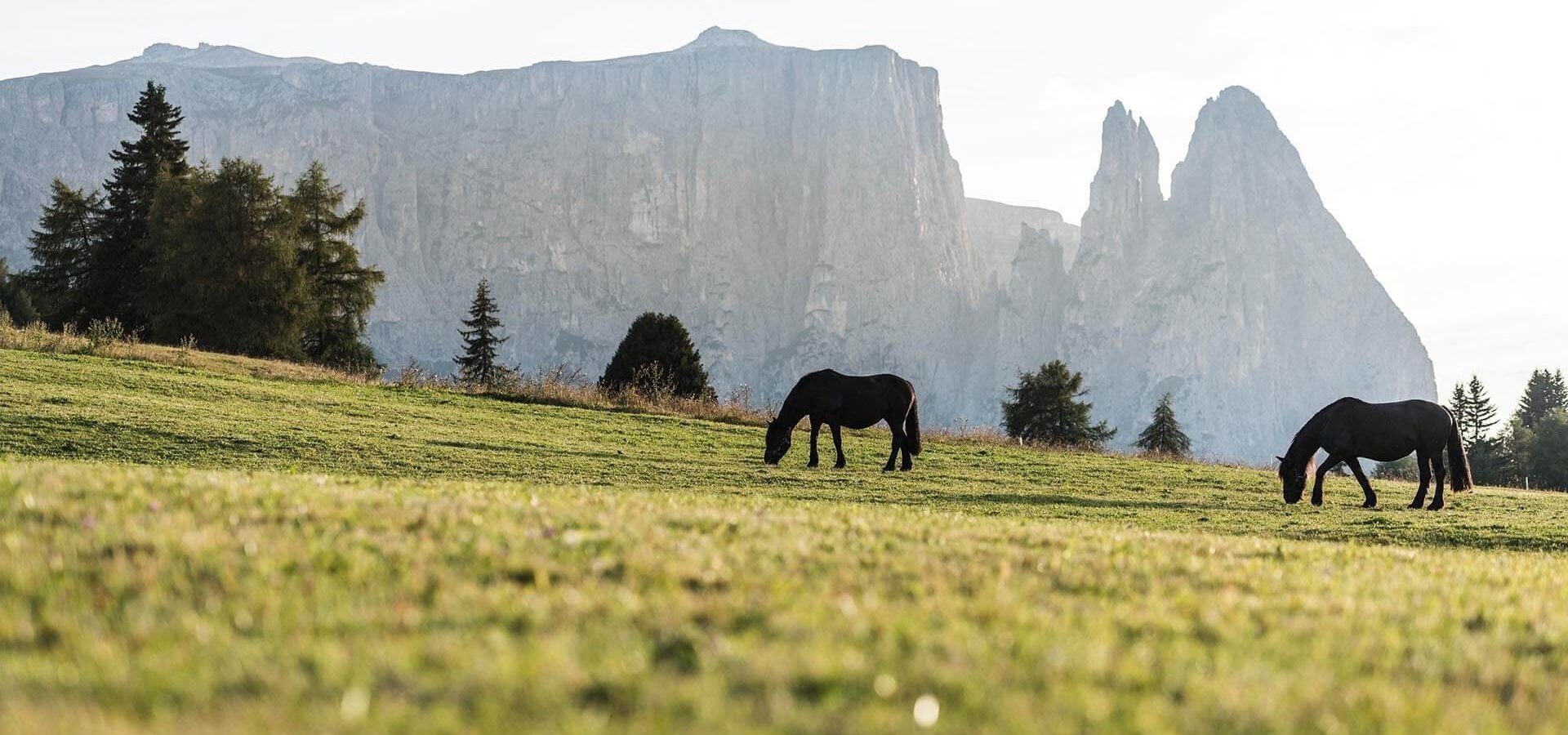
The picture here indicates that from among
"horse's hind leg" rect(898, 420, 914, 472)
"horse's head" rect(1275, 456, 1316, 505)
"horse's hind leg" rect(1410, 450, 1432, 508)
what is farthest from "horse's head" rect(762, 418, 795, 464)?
"horse's hind leg" rect(1410, 450, 1432, 508)

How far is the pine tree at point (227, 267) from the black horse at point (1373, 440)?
46.3m

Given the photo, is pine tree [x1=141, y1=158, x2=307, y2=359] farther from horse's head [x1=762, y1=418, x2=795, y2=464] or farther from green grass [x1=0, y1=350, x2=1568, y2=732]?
green grass [x1=0, y1=350, x2=1568, y2=732]

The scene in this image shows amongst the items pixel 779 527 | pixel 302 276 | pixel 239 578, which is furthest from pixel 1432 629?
pixel 302 276

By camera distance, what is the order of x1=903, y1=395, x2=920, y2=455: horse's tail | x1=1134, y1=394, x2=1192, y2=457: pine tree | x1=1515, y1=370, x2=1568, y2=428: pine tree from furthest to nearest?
x1=1515, y1=370, x2=1568, y2=428: pine tree → x1=1134, y1=394, x2=1192, y2=457: pine tree → x1=903, y1=395, x2=920, y2=455: horse's tail

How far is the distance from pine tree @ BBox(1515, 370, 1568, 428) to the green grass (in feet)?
313

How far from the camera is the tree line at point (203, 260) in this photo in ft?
175

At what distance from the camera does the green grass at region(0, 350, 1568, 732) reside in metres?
3.91

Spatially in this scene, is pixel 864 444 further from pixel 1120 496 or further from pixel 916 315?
pixel 916 315

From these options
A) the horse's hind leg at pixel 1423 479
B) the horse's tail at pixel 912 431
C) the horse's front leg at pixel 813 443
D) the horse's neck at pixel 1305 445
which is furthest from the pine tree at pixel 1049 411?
the horse's neck at pixel 1305 445

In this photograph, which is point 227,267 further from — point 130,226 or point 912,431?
point 912,431

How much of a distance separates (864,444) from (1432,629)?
84.7 ft

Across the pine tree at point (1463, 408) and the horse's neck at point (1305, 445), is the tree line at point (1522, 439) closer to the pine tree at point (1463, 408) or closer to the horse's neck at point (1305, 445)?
the pine tree at point (1463, 408)

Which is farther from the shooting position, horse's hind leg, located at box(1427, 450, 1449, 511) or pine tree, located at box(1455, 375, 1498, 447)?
pine tree, located at box(1455, 375, 1498, 447)

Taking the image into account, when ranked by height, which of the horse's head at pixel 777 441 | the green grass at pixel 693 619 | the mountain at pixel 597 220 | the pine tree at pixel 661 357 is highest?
the mountain at pixel 597 220
